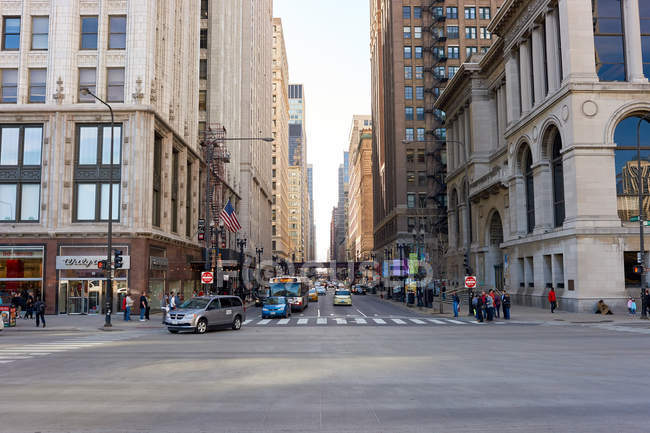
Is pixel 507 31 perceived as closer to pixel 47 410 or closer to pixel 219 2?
pixel 219 2

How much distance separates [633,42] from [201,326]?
37.2 meters

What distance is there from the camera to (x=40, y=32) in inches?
1499

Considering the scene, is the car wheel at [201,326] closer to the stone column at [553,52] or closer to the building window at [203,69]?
the stone column at [553,52]

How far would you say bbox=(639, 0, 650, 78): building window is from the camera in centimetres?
4044

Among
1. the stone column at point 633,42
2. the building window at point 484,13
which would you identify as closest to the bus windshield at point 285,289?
the stone column at point 633,42

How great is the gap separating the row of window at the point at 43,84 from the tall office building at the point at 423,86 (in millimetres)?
62810

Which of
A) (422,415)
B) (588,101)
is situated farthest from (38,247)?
(588,101)

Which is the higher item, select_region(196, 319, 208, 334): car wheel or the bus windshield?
the bus windshield

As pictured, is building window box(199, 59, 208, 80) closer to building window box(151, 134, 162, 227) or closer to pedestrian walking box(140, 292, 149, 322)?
building window box(151, 134, 162, 227)

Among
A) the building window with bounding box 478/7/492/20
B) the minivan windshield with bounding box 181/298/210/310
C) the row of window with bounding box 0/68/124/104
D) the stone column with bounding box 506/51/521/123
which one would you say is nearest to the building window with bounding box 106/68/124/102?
the row of window with bounding box 0/68/124/104

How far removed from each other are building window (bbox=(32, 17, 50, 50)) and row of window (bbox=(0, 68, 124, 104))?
1862 millimetres

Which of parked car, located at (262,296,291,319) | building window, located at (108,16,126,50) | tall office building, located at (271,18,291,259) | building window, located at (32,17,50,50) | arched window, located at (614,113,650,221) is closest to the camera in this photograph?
parked car, located at (262,296,291,319)

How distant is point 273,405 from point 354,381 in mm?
2926

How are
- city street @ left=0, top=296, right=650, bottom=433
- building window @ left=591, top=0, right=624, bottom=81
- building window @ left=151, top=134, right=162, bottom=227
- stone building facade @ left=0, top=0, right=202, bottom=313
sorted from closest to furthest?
city street @ left=0, top=296, right=650, bottom=433 → stone building facade @ left=0, top=0, right=202, bottom=313 → building window @ left=151, top=134, right=162, bottom=227 → building window @ left=591, top=0, right=624, bottom=81
